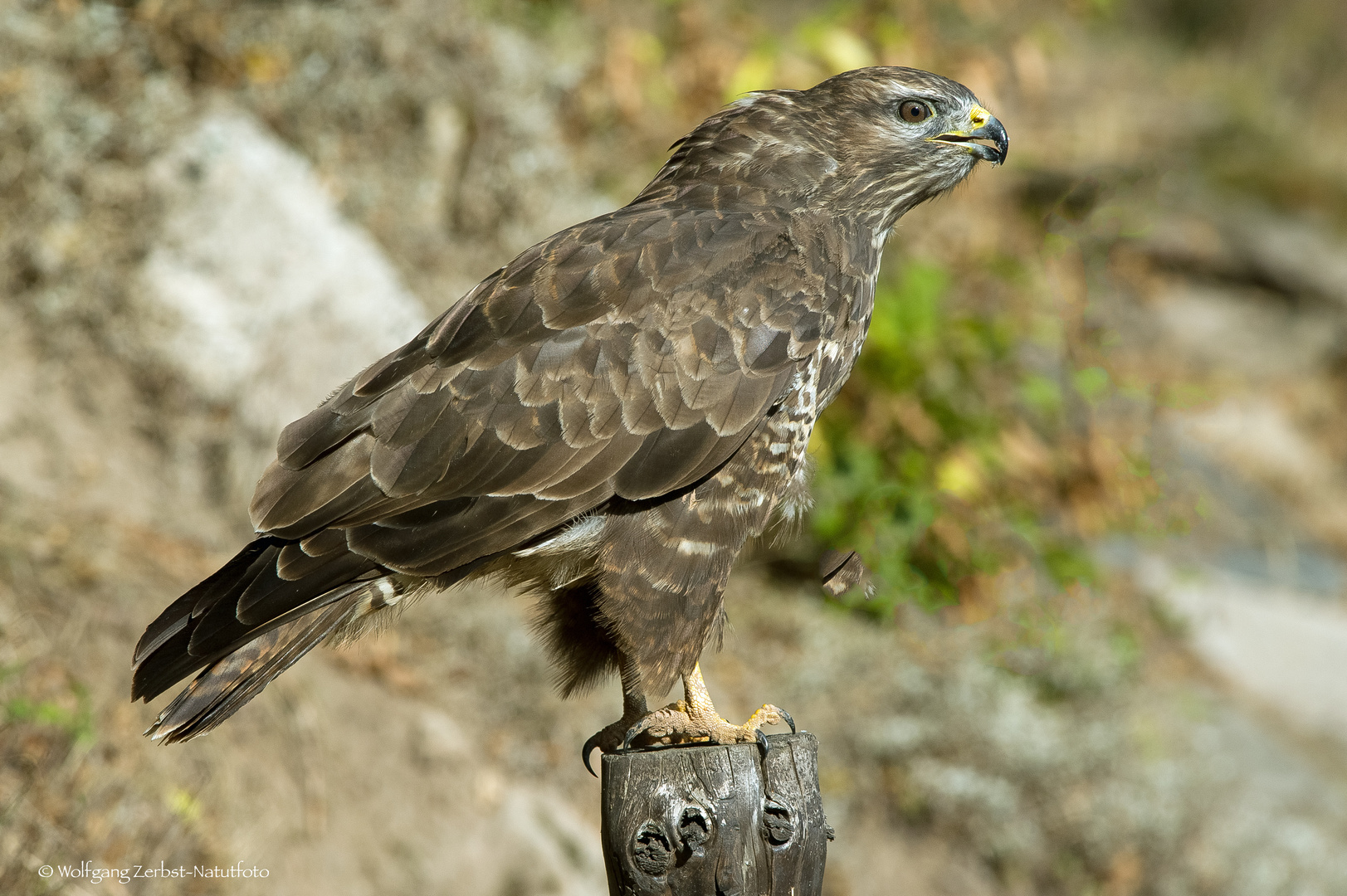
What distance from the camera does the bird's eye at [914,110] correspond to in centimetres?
314

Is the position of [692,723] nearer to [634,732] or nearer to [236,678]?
[634,732]

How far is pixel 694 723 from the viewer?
2.80m

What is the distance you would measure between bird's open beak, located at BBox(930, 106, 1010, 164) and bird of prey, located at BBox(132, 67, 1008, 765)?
1.59 feet

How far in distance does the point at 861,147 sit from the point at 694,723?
1568 mm

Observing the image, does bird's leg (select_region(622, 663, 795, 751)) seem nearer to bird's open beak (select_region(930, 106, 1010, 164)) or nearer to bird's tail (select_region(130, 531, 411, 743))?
bird's tail (select_region(130, 531, 411, 743))

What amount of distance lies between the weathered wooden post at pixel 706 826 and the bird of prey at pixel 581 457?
20 cm

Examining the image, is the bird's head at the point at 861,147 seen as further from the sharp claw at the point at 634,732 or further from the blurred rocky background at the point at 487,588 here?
the sharp claw at the point at 634,732


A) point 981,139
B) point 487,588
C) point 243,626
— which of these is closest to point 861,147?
point 981,139

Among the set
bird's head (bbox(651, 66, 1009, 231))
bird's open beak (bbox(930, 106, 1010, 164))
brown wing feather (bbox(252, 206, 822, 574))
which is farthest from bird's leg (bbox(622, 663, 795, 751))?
bird's open beak (bbox(930, 106, 1010, 164))

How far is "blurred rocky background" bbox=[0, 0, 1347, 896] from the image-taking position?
4.34 meters

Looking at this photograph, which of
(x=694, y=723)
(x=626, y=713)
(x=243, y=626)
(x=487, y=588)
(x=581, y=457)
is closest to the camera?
(x=243, y=626)

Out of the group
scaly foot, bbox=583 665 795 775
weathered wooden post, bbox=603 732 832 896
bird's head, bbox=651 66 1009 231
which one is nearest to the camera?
weathered wooden post, bbox=603 732 832 896

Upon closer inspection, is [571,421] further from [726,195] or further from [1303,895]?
[1303,895]

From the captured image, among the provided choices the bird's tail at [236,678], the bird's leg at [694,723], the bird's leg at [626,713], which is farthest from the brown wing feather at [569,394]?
the bird's leg at [694,723]
